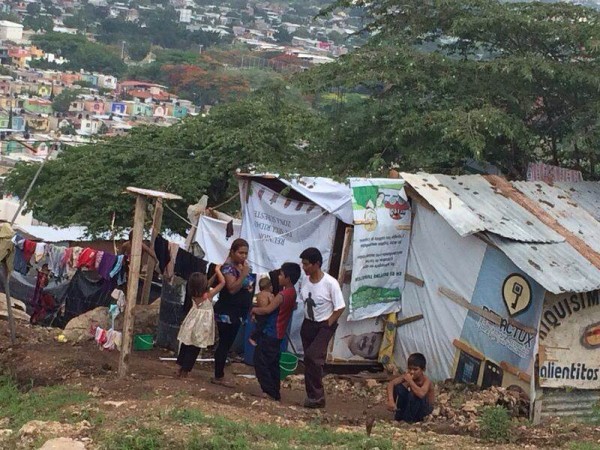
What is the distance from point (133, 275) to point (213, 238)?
3286 mm

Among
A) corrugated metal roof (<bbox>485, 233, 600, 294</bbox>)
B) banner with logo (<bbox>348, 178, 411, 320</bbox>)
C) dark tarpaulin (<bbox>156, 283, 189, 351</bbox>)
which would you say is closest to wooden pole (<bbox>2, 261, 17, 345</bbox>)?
dark tarpaulin (<bbox>156, 283, 189, 351</bbox>)

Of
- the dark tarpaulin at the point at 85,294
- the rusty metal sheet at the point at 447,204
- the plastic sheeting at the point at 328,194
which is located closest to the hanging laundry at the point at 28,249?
the dark tarpaulin at the point at 85,294

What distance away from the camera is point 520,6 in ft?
44.7

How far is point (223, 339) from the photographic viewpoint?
28.6 feet

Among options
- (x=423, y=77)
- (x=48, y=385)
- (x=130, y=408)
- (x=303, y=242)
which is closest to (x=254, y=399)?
(x=130, y=408)

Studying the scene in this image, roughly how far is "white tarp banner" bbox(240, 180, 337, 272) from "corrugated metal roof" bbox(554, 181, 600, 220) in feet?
8.82

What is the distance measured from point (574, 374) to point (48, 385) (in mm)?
4735

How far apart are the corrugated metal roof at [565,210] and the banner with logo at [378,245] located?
1359mm

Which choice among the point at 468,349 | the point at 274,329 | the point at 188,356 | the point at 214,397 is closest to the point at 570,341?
the point at 468,349

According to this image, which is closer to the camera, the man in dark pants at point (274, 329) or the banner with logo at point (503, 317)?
the man in dark pants at point (274, 329)

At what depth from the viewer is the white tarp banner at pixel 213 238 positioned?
11547 millimetres

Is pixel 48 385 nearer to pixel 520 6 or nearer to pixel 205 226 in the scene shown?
pixel 205 226

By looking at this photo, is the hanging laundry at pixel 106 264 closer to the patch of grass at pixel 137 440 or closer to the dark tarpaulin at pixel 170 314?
the dark tarpaulin at pixel 170 314

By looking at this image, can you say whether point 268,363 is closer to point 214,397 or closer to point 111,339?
point 214,397
